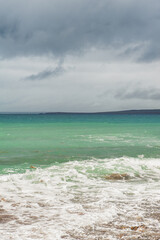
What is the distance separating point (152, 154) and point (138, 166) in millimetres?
5205

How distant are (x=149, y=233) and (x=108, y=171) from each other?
8.13 metres

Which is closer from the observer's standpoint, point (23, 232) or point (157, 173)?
point (23, 232)

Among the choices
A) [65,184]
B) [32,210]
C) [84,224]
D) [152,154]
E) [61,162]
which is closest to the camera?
[84,224]

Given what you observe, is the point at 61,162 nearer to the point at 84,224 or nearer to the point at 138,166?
the point at 138,166

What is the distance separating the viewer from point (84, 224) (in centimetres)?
573

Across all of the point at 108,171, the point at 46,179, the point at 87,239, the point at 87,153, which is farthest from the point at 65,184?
the point at 87,153

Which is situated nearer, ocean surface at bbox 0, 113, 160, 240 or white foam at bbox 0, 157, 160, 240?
ocean surface at bbox 0, 113, 160, 240

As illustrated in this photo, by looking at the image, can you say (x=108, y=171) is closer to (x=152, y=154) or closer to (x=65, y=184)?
(x=65, y=184)

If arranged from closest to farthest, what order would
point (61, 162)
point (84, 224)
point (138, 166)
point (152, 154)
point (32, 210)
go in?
1. point (84, 224)
2. point (32, 210)
3. point (138, 166)
4. point (61, 162)
5. point (152, 154)

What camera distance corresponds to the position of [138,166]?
47.3 ft

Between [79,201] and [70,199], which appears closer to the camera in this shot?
[79,201]

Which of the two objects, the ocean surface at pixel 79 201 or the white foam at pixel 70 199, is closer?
the ocean surface at pixel 79 201

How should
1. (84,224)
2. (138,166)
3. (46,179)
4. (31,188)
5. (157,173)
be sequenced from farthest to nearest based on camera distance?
(138,166) → (157,173) → (46,179) → (31,188) → (84,224)

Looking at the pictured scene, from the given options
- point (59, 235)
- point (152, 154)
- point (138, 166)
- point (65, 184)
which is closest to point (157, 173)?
point (138, 166)
